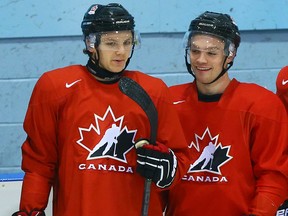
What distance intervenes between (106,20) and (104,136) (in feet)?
1.19

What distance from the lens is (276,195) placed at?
176cm

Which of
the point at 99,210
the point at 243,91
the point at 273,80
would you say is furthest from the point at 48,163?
the point at 273,80

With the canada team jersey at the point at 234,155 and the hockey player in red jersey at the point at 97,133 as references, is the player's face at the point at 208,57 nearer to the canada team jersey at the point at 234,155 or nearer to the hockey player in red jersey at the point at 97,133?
the canada team jersey at the point at 234,155

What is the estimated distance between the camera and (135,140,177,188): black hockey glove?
63.0 inches

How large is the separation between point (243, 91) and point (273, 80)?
1126 mm

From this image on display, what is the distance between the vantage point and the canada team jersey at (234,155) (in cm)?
178

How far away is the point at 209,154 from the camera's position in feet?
5.98

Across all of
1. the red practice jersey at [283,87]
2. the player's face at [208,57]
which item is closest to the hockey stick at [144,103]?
the player's face at [208,57]

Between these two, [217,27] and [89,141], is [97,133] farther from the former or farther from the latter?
[217,27]

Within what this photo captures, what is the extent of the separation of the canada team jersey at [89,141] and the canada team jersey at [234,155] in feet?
0.46

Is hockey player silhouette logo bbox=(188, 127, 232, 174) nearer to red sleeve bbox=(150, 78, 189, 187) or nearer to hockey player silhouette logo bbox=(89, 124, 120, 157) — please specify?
red sleeve bbox=(150, 78, 189, 187)

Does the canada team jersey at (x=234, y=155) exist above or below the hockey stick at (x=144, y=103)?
below

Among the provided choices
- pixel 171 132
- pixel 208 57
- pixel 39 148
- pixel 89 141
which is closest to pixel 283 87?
pixel 208 57

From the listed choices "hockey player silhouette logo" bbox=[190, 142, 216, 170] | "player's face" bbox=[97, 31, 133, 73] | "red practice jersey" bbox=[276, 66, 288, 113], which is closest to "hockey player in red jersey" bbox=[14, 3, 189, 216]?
"player's face" bbox=[97, 31, 133, 73]
